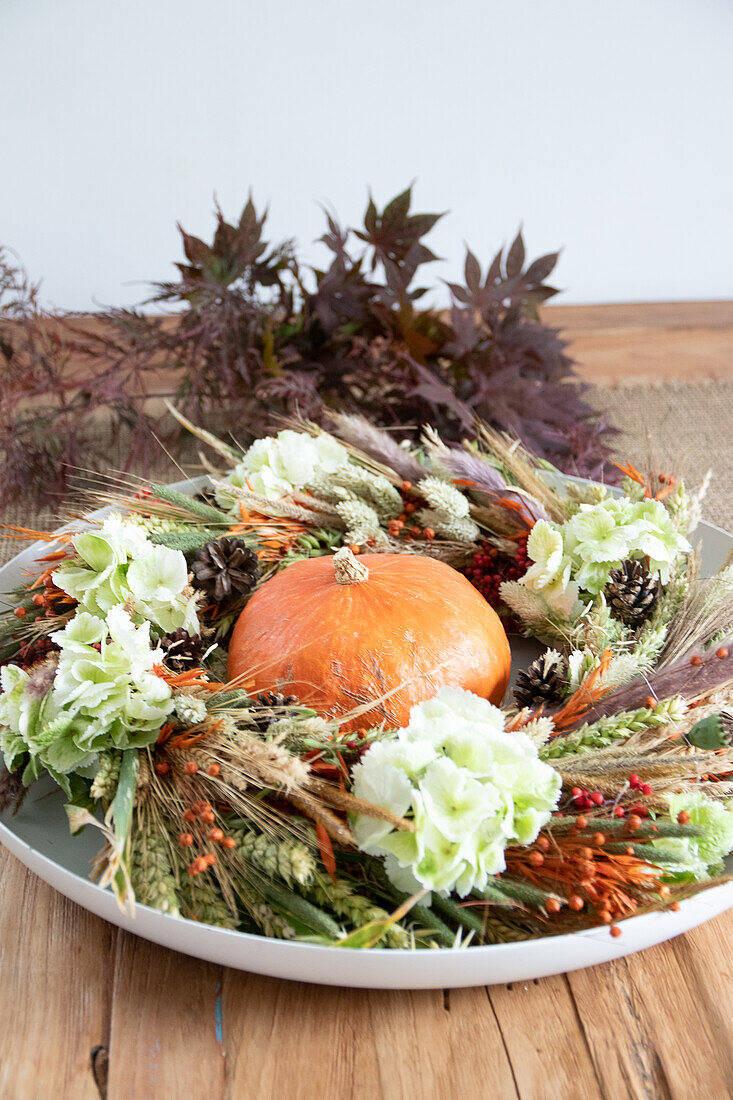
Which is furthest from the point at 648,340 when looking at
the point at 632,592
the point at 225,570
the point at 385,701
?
the point at 385,701

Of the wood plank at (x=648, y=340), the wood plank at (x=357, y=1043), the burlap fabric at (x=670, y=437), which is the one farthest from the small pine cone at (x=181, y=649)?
the wood plank at (x=648, y=340)

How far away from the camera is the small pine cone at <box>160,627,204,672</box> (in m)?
1.06

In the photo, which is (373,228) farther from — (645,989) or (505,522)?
(645,989)

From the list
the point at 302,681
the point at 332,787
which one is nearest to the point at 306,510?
the point at 302,681

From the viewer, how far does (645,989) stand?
82 centimetres

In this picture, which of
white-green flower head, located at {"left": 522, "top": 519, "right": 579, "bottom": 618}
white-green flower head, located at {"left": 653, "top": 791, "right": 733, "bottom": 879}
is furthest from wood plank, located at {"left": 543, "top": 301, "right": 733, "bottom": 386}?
white-green flower head, located at {"left": 653, "top": 791, "right": 733, "bottom": 879}

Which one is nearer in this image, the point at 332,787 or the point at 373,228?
the point at 332,787

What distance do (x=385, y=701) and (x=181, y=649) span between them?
248 millimetres

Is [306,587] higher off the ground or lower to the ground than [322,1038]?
higher

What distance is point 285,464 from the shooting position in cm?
135

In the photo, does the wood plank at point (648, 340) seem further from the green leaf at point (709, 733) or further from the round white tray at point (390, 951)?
the round white tray at point (390, 951)

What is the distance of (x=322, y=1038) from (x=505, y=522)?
2.37 ft

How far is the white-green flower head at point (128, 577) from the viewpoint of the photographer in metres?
1.06

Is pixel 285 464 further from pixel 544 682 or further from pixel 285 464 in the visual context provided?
pixel 544 682
